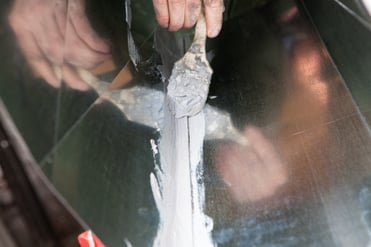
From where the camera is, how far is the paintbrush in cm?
94

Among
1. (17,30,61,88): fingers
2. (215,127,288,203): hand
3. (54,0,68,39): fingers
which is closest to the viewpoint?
(17,30,61,88): fingers

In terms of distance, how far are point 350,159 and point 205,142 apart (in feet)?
1.08

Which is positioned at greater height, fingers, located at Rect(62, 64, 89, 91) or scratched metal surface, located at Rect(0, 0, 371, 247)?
fingers, located at Rect(62, 64, 89, 91)

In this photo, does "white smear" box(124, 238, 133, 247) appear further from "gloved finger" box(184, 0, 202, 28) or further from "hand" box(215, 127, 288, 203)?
"gloved finger" box(184, 0, 202, 28)

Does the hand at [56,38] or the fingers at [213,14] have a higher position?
the hand at [56,38]

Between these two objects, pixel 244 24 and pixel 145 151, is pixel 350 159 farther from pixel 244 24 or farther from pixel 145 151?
pixel 244 24

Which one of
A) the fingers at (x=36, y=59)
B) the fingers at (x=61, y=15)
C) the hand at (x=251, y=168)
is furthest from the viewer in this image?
the hand at (x=251, y=168)

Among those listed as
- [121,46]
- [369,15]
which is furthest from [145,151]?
[369,15]

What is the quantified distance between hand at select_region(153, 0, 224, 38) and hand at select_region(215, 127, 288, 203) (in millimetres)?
276

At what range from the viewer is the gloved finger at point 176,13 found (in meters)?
0.88

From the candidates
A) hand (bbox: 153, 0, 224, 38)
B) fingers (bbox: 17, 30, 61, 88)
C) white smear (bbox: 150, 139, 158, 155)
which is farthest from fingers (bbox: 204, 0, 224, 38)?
A: fingers (bbox: 17, 30, 61, 88)

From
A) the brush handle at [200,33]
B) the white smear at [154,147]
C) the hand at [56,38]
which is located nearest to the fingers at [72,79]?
the hand at [56,38]

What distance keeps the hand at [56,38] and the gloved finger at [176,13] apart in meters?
0.17

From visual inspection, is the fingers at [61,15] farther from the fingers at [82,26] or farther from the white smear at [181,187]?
the white smear at [181,187]
